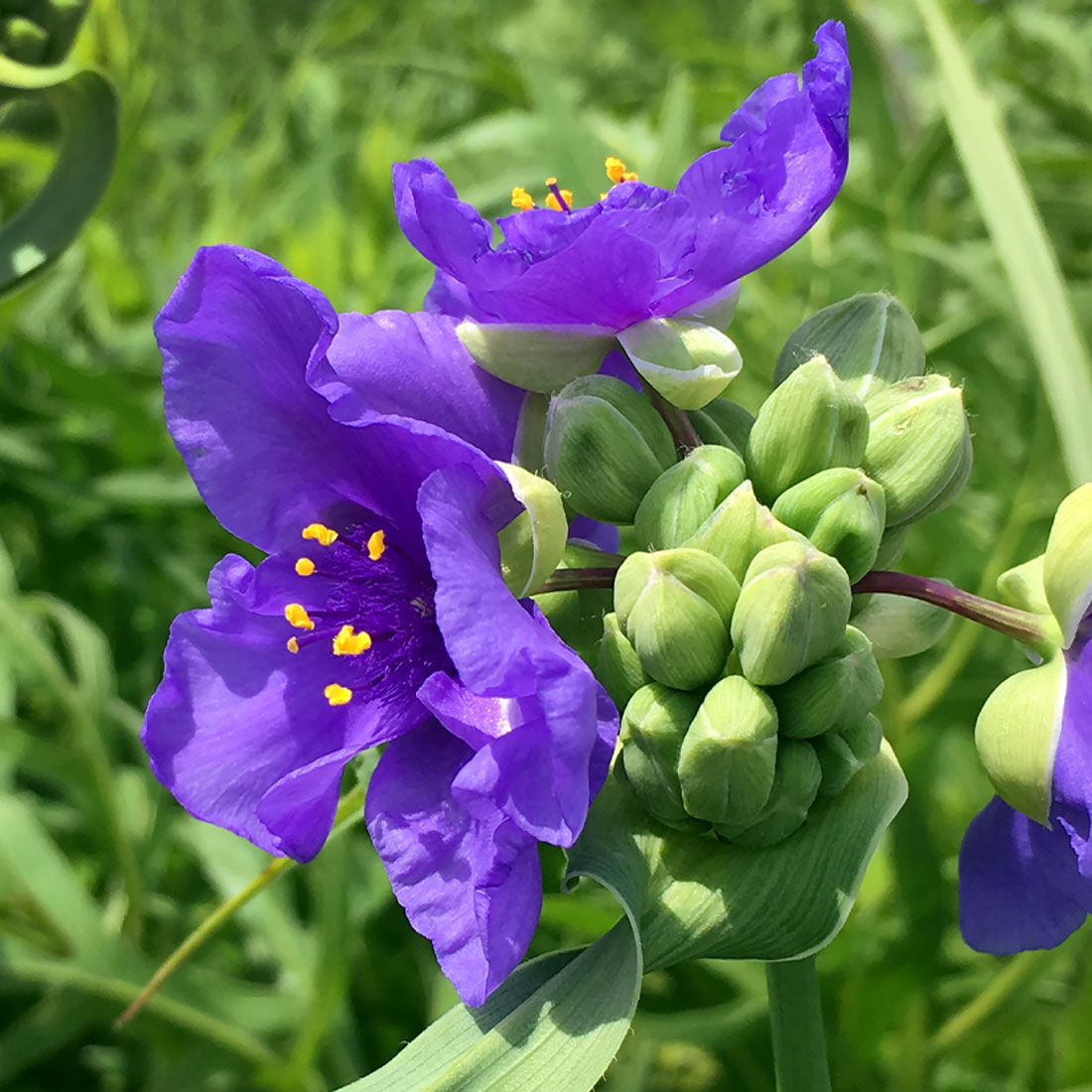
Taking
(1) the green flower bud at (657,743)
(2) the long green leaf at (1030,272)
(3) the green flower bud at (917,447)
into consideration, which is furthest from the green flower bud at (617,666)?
(2) the long green leaf at (1030,272)

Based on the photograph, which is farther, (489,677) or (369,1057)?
(369,1057)

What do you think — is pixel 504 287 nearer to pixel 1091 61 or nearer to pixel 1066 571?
pixel 1066 571

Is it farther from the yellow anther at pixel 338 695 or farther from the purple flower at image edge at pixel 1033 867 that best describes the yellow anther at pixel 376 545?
the purple flower at image edge at pixel 1033 867

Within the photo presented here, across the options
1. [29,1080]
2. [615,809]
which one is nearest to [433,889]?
[615,809]

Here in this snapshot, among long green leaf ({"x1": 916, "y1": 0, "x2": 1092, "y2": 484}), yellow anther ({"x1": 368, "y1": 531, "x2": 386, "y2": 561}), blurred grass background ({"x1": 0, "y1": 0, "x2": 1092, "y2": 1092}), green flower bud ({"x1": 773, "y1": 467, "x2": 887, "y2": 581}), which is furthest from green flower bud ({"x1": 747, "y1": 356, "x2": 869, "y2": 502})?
blurred grass background ({"x1": 0, "y1": 0, "x2": 1092, "y2": 1092})

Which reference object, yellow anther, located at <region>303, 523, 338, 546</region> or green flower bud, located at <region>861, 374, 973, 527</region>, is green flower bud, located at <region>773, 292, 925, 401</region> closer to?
green flower bud, located at <region>861, 374, 973, 527</region>

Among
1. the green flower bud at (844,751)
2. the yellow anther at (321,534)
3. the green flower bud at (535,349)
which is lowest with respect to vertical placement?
the green flower bud at (844,751)
